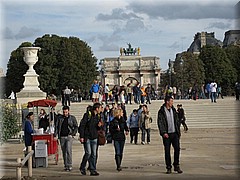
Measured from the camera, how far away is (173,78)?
235 ft

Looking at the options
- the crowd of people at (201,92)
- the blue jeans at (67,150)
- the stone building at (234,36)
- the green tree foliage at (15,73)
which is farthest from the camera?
the green tree foliage at (15,73)

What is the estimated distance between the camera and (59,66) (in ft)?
209

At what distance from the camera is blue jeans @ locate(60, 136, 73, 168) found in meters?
12.6

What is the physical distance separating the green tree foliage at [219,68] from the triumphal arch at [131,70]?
62.0ft

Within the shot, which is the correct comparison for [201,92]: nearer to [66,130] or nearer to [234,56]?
[234,56]

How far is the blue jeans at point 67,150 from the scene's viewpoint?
12.6 meters

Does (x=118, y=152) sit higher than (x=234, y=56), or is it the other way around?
(x=234, y=56)

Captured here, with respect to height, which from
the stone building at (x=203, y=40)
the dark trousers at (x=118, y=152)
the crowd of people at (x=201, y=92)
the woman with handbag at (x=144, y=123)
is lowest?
the dark trousers at (x=118, y=152)

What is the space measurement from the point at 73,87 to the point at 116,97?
29532mm

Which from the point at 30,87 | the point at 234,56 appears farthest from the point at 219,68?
the point at 30,87

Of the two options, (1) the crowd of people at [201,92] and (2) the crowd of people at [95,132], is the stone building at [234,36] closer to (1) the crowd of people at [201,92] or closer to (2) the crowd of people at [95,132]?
(2) the crowd of people at [95,132]

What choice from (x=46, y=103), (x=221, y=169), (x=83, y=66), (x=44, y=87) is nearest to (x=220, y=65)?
(x=83, y=66)

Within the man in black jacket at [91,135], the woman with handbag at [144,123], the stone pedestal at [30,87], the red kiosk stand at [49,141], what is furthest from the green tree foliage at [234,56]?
the man in black jacket at [91,135]

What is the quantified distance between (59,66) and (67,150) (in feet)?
170
